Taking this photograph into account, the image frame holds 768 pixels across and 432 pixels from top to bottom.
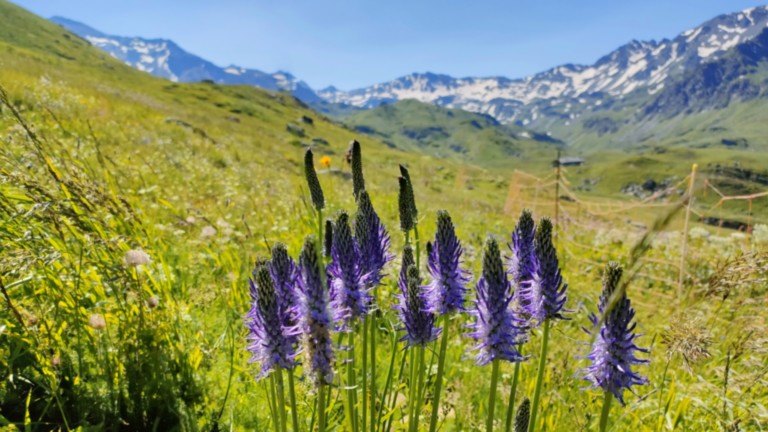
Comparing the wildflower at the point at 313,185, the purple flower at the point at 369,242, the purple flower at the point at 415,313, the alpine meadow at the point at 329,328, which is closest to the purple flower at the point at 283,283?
the alpine meadow at the point at 329,328

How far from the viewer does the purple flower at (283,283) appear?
2361 mm

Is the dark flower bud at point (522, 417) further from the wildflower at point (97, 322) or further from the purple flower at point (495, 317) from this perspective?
the wildflower at point (97, 322)

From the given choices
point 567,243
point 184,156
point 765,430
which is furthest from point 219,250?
point 184,156

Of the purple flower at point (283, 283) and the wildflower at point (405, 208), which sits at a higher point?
the wildflower at point (405, 208)

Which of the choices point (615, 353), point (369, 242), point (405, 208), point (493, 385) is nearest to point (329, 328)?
point (369, 242)

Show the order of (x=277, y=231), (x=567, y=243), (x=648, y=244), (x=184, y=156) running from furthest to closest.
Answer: (x=184, y=156)
(x=567, y=243)
(x=277, y=231)
(x=648, y=244)

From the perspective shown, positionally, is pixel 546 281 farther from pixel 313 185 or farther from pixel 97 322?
pixel 97 322

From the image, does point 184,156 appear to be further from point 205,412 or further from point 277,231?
point 205,412

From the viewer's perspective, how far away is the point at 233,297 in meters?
5.71

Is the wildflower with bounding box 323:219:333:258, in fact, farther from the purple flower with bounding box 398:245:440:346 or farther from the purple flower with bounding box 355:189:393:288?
the purple flower with bounding box 398:245:440:346

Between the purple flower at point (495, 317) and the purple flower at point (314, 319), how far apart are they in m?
0.75

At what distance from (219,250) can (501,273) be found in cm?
589

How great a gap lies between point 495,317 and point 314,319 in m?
0.93

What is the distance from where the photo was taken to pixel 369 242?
271cm
